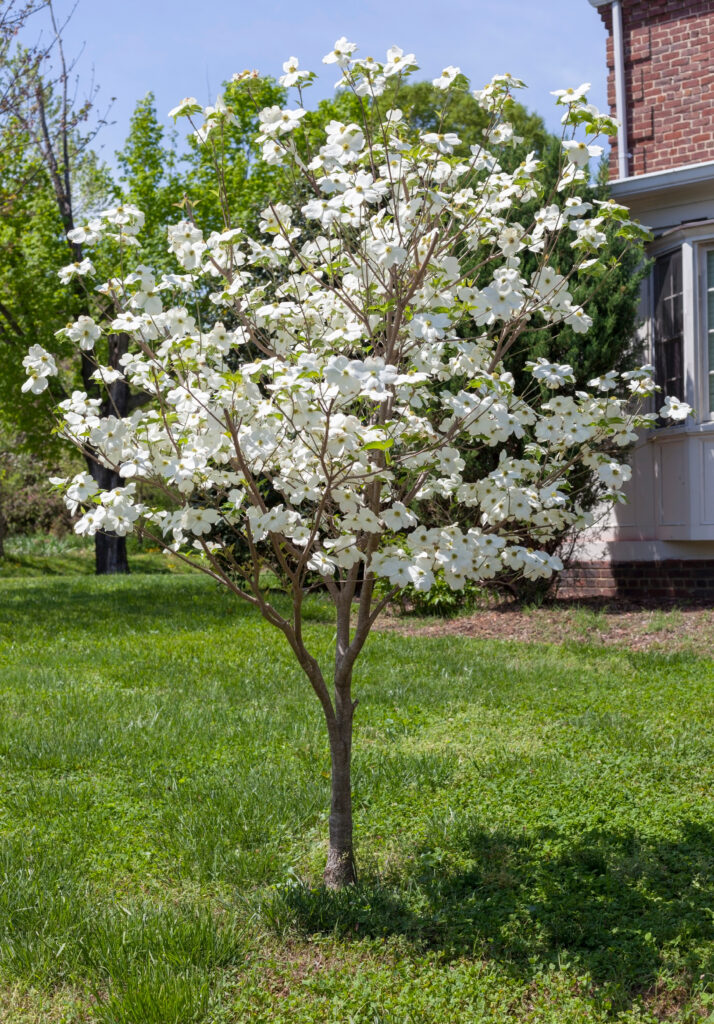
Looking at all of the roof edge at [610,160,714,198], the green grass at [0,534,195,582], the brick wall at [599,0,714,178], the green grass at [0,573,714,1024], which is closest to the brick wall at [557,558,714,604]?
the green grass at [0,573,714,1024]

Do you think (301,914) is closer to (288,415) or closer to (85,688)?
(288,415)

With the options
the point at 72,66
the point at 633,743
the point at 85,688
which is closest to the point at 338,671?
the point at 633,743

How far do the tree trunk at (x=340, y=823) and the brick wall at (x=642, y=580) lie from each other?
21.4 ft

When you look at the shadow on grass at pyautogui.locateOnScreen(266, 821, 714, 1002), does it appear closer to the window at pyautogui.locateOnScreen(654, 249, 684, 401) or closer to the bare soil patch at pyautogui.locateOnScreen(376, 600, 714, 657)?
the bare soil patch at pyautogui.locateOnScreen(376, 600, 714, 657)

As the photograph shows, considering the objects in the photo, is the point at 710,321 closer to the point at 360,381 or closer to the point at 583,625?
the point at 583,625

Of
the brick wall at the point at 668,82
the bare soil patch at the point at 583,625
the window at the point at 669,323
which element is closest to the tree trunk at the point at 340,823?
the bare soil patch at the point at 583,625

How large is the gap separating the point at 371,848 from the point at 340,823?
1.40 ft

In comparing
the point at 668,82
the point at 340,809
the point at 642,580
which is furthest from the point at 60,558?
the point at 340,809

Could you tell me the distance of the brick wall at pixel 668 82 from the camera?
36.5 feet

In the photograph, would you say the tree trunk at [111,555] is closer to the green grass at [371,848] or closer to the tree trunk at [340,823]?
the green grass at [371,848]

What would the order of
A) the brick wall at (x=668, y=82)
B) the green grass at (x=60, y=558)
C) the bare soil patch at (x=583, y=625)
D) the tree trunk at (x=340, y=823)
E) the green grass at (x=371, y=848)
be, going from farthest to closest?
the green grass at (x=60, y=558) → the brick wall at (x=668, y=82) → the bare soil patch at (x=583, y=625) → the tree trunk at (x=340, y=823) → the green grass at (x=371, y=848)

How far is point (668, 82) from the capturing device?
1132 centimetres

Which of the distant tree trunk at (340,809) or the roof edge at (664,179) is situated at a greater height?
the roof edge at (664,179)

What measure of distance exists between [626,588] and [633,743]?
5.21 metres
